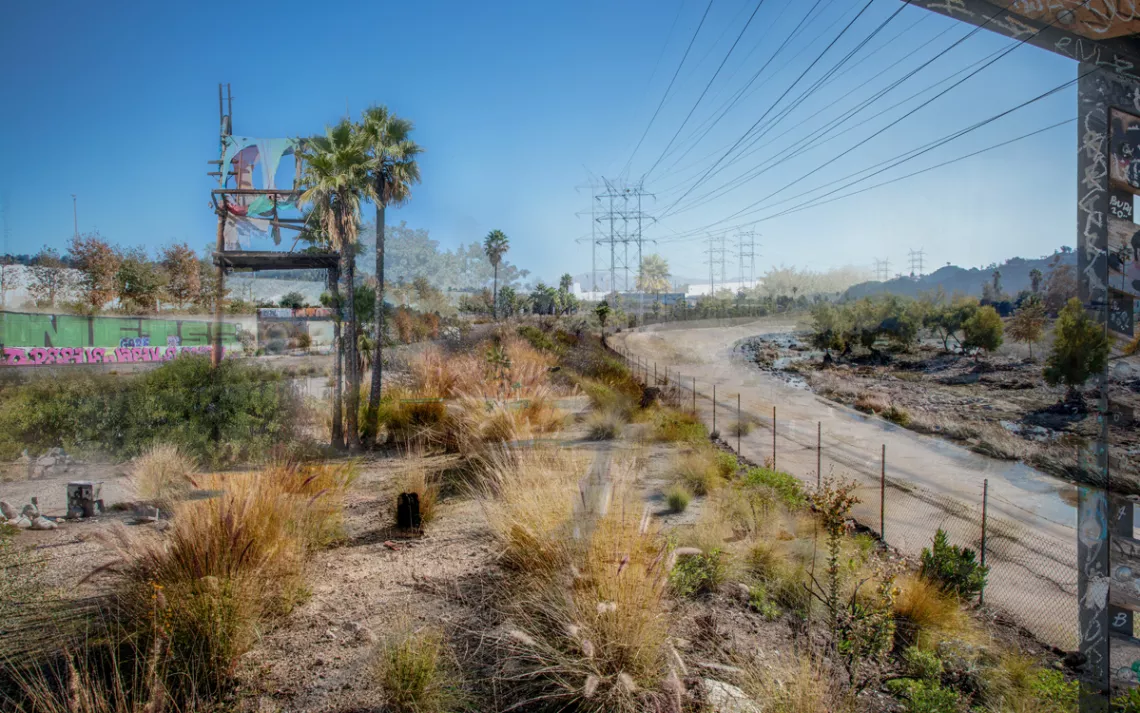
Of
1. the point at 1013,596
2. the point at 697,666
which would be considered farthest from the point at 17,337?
the point at 1013,596

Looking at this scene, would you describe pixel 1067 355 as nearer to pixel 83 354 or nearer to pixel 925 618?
pixel 925 618

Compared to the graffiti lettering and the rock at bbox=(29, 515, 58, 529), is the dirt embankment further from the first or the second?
the graffiti lettering

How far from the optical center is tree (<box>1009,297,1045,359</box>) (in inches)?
550

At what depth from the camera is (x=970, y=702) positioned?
354 centimetres

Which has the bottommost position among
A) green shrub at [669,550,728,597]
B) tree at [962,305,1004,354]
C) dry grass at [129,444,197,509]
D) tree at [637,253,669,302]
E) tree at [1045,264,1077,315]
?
green shrub at [669,550,728,597]

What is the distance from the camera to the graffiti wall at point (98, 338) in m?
13.6

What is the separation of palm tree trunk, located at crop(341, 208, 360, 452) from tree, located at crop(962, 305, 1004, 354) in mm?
18276

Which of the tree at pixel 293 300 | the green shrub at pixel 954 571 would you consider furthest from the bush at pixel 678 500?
the tree at pixel 293 300

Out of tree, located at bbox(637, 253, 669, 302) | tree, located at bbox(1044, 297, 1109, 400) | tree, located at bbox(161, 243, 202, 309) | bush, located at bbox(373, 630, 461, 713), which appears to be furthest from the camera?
tree, located at bbox(637, 253, 669, 302)

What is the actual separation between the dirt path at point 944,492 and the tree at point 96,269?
24.3 meters

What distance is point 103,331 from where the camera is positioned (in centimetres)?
1912

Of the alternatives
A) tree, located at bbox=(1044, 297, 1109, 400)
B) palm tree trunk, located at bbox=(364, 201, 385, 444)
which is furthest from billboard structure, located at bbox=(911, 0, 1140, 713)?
palm tree trunk, located at bbox=(364, 201, 385, 444)

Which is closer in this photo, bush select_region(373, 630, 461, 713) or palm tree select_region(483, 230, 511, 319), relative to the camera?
bush select_region(373, 630, 461, 713)

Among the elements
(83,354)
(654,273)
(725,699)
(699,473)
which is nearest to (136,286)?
(83,354)
